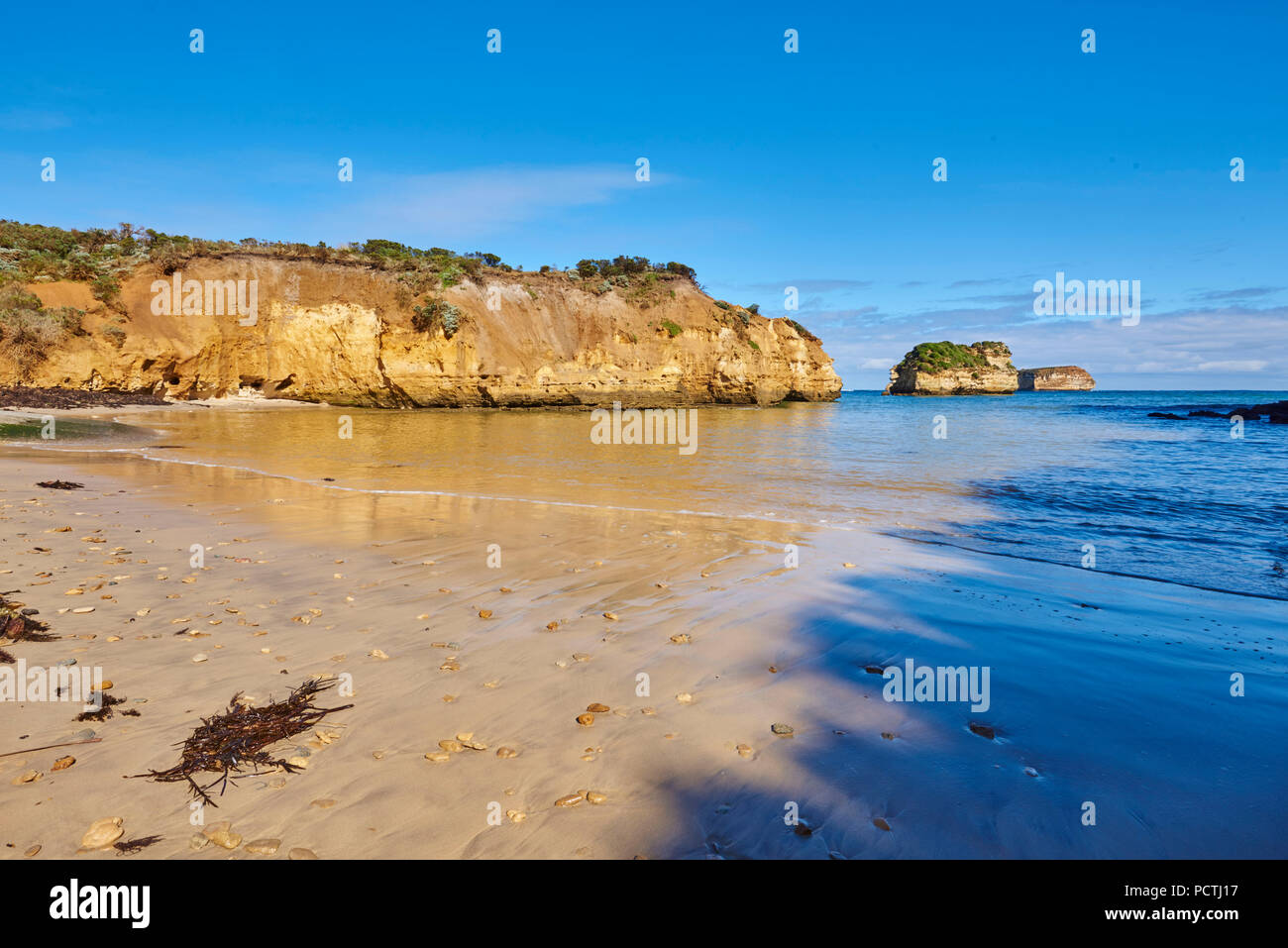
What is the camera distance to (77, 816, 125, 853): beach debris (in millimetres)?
2287

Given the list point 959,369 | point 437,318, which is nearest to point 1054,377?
point 959,369

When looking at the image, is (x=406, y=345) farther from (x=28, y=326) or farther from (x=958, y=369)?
(x=958, y=369)

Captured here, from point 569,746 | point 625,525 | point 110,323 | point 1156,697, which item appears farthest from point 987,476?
point 110,323

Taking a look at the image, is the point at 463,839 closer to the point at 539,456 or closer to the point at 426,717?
the point at 426,717

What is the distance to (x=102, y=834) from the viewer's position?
2.32m

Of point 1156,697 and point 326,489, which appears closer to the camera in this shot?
point 1156,697

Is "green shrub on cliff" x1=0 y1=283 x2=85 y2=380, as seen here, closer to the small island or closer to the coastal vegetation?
the coastal vegetation

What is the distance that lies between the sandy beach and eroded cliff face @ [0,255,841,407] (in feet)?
106

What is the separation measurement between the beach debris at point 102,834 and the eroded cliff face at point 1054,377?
178 meters

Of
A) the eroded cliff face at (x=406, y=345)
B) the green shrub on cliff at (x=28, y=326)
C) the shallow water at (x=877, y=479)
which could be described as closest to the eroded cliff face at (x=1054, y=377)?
the eroded cliff face at (x=406, y=345)

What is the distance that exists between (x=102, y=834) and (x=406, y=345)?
38887 millimetres
